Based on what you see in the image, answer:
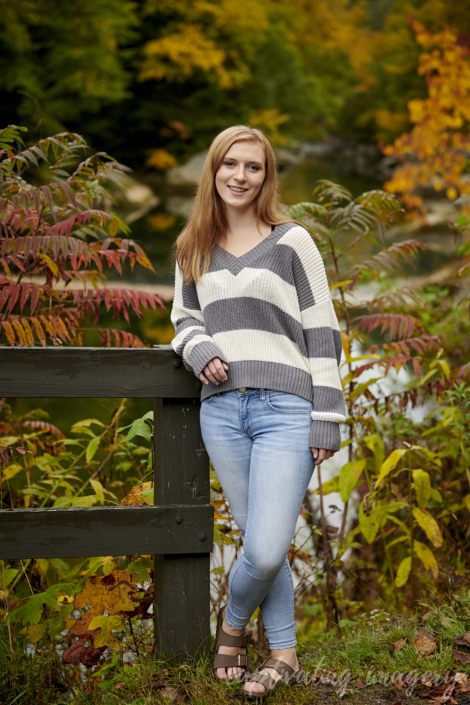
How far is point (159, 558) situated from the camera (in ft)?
8.58

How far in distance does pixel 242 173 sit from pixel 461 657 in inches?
79.3

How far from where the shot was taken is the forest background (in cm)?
296

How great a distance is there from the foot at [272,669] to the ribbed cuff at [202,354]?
42.6 inches

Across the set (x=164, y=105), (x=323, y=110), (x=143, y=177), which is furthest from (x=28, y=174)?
(x=323, y=110)

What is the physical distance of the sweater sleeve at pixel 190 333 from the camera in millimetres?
2412

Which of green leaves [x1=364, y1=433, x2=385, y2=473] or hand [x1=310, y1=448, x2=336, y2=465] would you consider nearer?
hand [x1=310, y1=448, x2=336, y2=465]

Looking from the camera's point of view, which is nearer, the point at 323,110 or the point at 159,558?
the point at 159,558

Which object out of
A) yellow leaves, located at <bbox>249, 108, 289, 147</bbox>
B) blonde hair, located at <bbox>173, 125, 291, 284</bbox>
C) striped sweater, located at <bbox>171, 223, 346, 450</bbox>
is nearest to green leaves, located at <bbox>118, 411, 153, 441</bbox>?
striped sweater, located at <bbox>171, 223, 346, 450</bbox>

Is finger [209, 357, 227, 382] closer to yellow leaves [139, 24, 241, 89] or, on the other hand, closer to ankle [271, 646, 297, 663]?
ankle [271, 646, 297, 663]

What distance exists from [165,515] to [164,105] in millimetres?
33118

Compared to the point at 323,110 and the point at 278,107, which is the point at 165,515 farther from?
the point at 323,110

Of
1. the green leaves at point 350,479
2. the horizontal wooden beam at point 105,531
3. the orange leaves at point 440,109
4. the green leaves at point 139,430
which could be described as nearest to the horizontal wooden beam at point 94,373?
the green leaves at point 139,430

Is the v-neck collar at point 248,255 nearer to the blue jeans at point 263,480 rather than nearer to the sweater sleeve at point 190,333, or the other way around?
the sweater sleeve at point 190,333

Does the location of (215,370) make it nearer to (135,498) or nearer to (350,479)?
(135,498)
